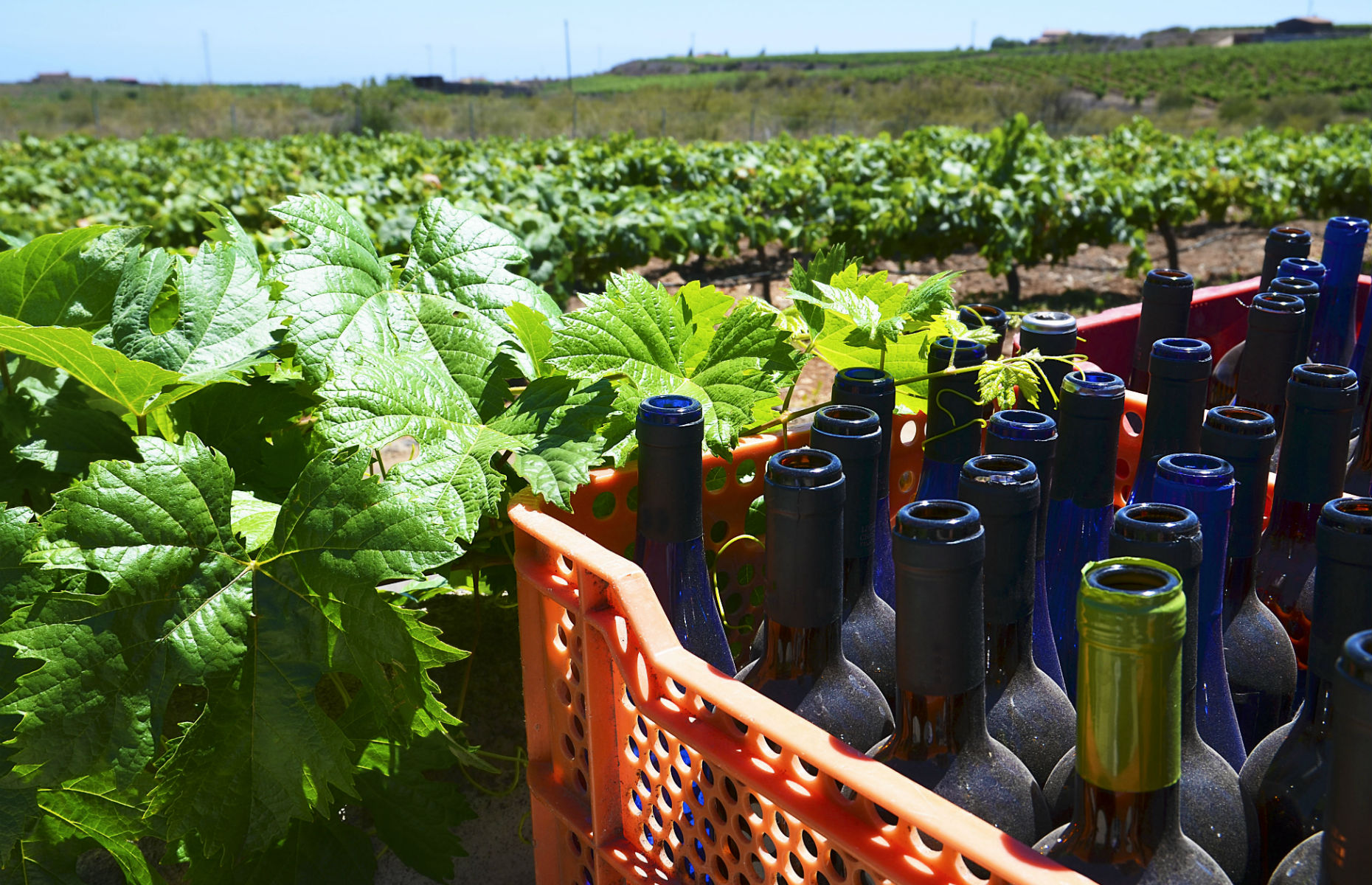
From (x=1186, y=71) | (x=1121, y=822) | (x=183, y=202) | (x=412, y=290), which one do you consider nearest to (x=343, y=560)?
(x=412, y=290)

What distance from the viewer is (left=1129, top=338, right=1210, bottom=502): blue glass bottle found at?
1.17 metres

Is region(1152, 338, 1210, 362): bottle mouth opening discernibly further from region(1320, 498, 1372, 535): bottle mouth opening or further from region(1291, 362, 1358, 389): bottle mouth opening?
region(1320, 498, 1372, 535): bottle mouth opening

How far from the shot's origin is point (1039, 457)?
1.08 meters

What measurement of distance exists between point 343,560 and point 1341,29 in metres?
116

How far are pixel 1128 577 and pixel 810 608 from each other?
0.31m

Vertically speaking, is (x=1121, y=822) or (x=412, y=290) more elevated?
(x=412, y=290)

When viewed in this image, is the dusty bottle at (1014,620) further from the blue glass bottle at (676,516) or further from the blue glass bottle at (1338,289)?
the blue glass bottle at (1338,289)

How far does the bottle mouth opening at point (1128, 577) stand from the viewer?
2.23ft

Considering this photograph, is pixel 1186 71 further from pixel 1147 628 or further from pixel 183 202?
pixel 1147 628

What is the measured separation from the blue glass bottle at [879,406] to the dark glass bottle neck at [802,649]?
0.16 metres

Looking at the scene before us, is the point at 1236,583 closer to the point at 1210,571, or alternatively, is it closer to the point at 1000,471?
the point at 1210,571

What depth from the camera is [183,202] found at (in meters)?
7.75

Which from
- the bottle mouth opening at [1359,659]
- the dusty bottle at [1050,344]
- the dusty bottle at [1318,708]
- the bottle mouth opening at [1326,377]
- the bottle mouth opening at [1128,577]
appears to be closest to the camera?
the bottle mouth opening at [1359,659]

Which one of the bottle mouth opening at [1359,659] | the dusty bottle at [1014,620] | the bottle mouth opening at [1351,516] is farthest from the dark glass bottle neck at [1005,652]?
the bottle mouth opening at [1359,659]
